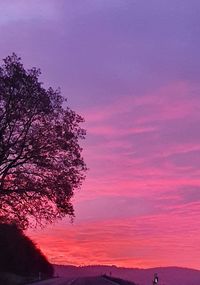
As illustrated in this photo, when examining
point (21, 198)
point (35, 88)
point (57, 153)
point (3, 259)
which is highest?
point (35, 88)

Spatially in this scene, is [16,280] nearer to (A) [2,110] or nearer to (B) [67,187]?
(B) [67,187]

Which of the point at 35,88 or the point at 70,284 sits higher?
the point at 35,88

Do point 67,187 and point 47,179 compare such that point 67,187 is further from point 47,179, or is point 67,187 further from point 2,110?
point 2,110

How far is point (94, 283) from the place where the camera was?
105 ft

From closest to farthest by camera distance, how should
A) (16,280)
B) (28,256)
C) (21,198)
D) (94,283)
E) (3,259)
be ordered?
(94,283) → (16,280) → (21,198) → (3,259) → (28,256)

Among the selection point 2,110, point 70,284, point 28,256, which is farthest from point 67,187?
point 70,284

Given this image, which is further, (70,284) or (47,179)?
(47,179)

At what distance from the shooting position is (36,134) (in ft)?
153

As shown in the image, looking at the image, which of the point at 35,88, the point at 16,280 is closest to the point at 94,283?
the point at 16,280

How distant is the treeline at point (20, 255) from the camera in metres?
50.8

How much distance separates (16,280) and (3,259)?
300 inches

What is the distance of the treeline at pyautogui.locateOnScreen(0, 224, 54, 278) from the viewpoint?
167ft

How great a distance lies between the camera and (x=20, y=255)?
53.0 meters

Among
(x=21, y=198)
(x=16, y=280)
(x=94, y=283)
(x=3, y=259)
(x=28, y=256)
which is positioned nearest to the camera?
(x=94, y=283)
